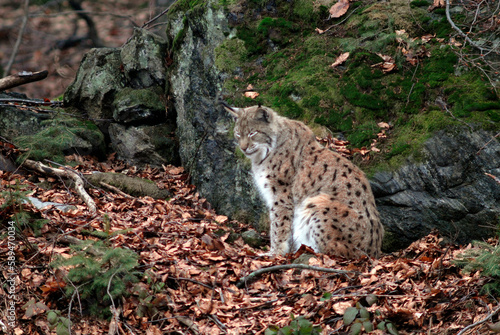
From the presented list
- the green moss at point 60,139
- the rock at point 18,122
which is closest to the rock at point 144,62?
the green moss at point 60,139

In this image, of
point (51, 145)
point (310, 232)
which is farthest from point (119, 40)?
point (310, 232)

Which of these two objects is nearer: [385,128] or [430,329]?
[430,329]

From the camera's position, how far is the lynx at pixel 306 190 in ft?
19.6

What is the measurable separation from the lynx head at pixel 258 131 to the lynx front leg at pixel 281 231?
982 mm

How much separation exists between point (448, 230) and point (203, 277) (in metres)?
3.87

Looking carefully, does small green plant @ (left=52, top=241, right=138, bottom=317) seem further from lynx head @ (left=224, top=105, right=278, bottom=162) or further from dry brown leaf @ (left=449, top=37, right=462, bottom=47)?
dry brown leaf @ (left=449, top=37, right=462, bottom=47)

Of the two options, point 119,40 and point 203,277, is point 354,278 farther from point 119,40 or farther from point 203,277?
point 119,40

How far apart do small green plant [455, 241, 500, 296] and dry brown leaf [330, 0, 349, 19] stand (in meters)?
6.34

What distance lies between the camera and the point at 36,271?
4.91 metres

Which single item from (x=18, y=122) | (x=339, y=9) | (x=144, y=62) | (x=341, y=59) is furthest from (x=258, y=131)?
(x=18, y=122)

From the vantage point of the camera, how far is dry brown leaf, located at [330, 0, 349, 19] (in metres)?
9.66

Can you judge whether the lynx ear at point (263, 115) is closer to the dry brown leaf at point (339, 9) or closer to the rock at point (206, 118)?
the rock at point (206, 118)

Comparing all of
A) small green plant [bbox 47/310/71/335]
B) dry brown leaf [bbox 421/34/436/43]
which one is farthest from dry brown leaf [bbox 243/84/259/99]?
small green plant [bbox 47/310/71/335]

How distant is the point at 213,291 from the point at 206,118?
5.16 m
